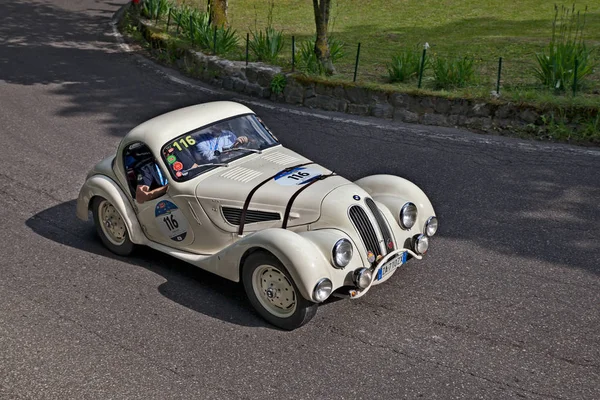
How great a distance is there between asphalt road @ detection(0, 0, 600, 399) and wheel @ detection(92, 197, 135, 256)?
157 mm

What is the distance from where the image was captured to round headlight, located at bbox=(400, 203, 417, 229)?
23.9 ft

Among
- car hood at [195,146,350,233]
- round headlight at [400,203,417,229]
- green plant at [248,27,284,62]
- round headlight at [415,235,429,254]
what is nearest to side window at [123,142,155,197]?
car hood at [195,146,350,233]

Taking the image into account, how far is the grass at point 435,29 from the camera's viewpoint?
14.8 m

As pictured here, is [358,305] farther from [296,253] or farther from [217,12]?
[217,12]

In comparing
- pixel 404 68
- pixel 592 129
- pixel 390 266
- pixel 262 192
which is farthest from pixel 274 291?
pixel 404 68

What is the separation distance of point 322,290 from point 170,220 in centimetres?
211

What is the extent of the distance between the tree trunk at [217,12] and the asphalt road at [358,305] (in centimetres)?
751

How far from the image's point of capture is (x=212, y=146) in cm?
784

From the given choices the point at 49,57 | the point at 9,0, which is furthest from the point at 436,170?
the point at 9,0

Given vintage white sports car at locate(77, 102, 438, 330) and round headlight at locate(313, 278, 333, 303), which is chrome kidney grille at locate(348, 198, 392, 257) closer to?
vintage white sports car at locate(77, 102, 438, 330)

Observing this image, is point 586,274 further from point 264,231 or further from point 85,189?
point 85,189

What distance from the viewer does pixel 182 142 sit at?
7.77 m

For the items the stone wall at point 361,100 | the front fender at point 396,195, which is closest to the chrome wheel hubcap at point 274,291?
the front fender at point 396,195

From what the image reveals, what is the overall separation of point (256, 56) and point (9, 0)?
13.9 metres
